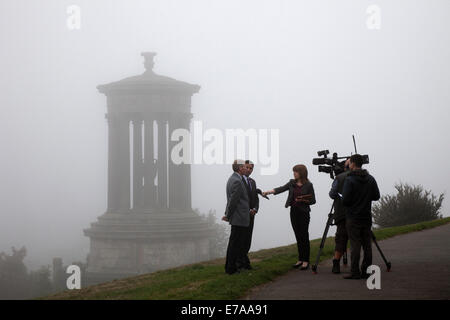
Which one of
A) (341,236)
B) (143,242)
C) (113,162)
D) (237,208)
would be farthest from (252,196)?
(113,162)

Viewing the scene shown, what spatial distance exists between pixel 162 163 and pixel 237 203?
49244 mm

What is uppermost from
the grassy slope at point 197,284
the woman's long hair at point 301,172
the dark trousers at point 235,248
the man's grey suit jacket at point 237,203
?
the woman's long hair at point 301,172

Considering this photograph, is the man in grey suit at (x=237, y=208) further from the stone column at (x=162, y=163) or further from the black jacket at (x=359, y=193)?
the stone column at (x=162, y=163)

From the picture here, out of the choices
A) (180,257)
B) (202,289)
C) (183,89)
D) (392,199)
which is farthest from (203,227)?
(202,289)

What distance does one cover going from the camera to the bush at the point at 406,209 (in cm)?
3369

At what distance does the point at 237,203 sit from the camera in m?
14.6

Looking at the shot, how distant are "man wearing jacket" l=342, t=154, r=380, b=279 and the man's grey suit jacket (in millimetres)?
1826

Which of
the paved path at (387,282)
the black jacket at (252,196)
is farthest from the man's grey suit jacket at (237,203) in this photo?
the paved path at (387,282)

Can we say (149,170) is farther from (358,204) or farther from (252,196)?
(358,204)

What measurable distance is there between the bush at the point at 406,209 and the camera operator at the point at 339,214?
63.8ft
